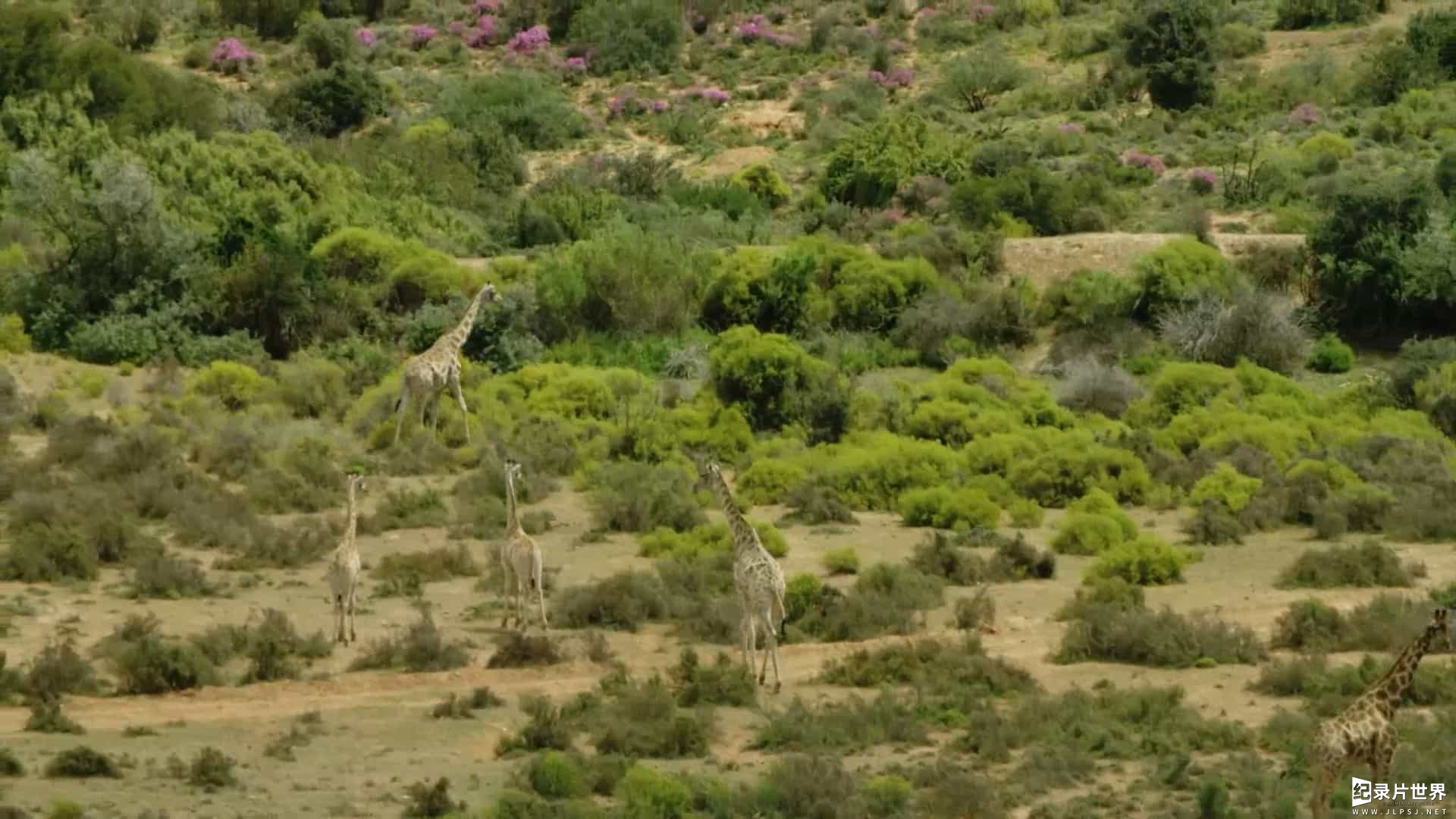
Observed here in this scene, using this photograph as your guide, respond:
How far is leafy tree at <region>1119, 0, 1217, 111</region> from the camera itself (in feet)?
189

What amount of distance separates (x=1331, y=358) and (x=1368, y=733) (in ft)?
79.1

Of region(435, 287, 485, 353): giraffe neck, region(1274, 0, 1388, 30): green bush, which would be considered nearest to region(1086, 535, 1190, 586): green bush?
region(435, 287, 485, 353): giraffe neck

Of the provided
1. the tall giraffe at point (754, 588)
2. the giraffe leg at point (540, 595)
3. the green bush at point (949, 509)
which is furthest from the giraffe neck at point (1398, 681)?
the green bush at point (949, 509)

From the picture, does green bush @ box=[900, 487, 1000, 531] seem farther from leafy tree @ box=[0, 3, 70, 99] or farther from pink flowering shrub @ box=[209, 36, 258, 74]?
pink flowering shrub @ box=[209, 36, 258, 74]

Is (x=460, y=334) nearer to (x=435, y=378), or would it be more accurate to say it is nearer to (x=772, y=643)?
(x=435, y=378)

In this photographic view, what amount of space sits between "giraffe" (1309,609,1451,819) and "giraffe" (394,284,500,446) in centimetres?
1793

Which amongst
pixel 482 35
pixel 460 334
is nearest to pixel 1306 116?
pixel 482 35

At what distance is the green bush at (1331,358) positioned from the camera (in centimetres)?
3972

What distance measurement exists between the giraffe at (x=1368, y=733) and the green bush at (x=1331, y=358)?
2318 centimetres

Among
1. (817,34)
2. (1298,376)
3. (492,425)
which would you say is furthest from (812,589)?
(817,34)

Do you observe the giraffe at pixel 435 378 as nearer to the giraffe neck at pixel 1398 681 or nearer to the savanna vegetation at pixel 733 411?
the savanna vegetation at pixel 733 411

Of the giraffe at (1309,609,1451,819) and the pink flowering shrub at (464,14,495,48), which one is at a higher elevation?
the giraffe at (1309,609,1451,819)

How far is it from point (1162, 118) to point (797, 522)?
2865cm

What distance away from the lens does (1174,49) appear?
58.7 meters
